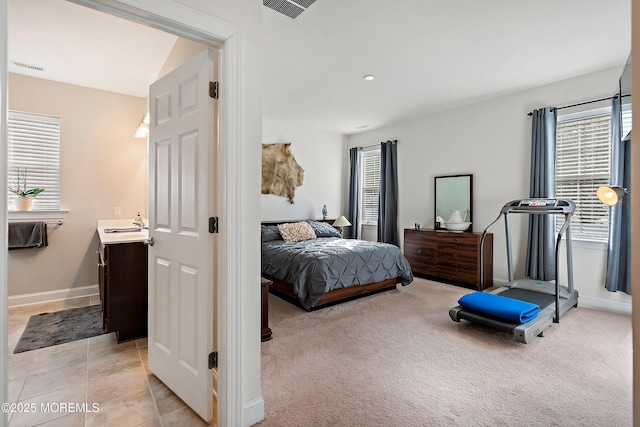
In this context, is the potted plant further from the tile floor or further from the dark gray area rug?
the tile floor

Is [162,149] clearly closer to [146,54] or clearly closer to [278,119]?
[146,54]

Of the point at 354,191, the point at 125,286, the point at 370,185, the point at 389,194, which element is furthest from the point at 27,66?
the point at 370,185

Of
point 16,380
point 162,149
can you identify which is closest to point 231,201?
point 162,149

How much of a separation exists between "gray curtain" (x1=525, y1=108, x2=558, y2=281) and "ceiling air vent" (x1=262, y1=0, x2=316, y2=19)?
3.32 meters

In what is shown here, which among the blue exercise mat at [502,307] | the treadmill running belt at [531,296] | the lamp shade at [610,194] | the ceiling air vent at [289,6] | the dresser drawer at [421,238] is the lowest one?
the treadmill running belt at [531,296]

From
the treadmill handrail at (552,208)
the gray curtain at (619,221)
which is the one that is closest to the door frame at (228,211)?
the treadmill handrail at (552,208)

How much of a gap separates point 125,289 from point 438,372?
2.57 metres

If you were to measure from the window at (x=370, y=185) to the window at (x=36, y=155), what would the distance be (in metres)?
5.02

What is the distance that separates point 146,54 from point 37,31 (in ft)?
2.69

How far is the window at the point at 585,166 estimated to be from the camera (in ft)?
11.9

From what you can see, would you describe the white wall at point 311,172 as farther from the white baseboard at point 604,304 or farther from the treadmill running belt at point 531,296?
→ the white baseboard at point 604,304

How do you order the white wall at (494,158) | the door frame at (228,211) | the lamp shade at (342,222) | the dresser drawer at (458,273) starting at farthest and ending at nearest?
the lamp shade at (342,222), the dresser drawer at (458,273), the white wall at (494,158), the door frame at (228,211)

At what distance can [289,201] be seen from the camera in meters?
5.95

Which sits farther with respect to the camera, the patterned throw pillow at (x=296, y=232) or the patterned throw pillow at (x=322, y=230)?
the patterned throw pillow at (x=322, y=230)
